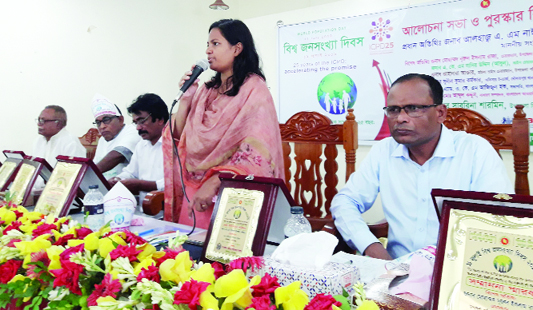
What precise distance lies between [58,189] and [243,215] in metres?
0.82

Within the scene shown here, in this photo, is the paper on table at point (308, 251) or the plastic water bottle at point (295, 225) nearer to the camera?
the paper on table at point (308, 251)

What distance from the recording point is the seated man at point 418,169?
1.32 m

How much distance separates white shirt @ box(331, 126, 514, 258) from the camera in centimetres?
132

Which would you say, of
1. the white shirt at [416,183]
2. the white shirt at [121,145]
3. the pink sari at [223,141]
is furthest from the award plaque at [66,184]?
the white shirt at [121,145]

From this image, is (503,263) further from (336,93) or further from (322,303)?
(336,93)

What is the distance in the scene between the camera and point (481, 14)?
2.68 m

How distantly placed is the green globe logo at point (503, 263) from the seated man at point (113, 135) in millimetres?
2448

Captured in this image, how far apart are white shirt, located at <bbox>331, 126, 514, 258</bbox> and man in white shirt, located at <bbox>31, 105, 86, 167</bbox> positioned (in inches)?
81.3

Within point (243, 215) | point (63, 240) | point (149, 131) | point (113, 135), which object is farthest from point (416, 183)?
point (113, 135)

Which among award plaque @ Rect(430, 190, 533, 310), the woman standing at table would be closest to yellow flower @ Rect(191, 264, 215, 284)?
award plaque @ Rect(430, 190, 533, 310)

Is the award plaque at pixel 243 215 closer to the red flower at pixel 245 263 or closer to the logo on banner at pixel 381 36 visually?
the red flower at pixel 245 263

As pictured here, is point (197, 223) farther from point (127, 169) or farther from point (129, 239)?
point (127, 169)

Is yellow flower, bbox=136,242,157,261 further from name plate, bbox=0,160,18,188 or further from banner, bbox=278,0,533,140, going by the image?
banner, bbox=278,0,533,140

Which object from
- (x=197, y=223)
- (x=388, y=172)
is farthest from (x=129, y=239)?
(x=388, y=172)
